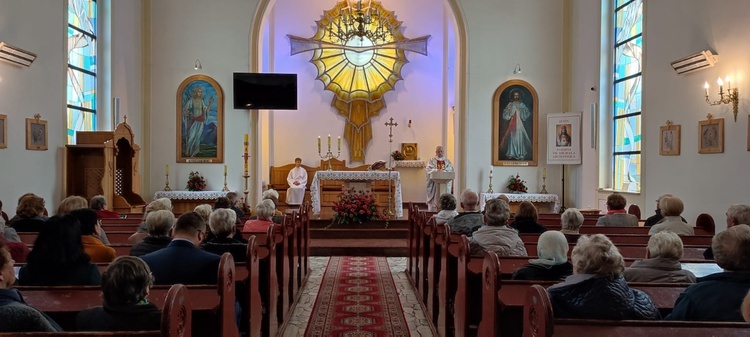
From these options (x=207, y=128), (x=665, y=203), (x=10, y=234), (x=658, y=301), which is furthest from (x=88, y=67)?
(x=658, y=301)

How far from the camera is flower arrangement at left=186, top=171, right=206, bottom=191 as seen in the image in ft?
39.3

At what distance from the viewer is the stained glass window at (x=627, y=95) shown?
33.7 feet

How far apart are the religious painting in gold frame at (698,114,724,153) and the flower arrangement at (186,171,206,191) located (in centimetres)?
898

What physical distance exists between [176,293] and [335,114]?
587 inches

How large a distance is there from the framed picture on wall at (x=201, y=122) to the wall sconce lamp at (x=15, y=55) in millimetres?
4175

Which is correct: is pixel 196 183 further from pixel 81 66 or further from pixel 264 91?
pixel 81 66

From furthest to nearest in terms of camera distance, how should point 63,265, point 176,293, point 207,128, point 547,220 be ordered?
1. point 207,128
2. point 547,220
3. point 63,265
4. point 176,293

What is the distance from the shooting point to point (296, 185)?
1482 cm

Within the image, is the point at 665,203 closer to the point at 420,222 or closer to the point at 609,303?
the point at 420,222

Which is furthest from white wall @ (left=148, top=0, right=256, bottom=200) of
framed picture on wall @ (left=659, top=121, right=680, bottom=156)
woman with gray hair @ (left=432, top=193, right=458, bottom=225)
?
framed picture on wall @ (left=659, top=121, right=680, bottom=156)

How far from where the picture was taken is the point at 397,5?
1662cm

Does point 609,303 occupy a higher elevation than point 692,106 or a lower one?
lower

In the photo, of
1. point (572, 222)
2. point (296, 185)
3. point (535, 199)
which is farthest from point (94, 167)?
point (535, 199)

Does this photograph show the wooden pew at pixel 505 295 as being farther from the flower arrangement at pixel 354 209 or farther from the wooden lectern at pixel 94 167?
the wooden lectern at pixel 94 167
